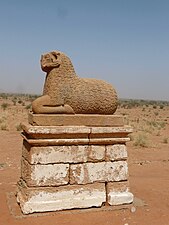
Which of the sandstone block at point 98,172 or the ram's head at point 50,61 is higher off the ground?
the ram's head at point 50,61

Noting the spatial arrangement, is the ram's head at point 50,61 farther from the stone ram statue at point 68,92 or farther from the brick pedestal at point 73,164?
the brick pedestal at point 73,164

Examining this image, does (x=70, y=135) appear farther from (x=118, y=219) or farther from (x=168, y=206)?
(x=168, y=206)

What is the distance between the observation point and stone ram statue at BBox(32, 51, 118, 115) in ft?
18.2

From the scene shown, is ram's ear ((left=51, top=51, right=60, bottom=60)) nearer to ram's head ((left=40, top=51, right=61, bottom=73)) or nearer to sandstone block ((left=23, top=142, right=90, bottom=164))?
ram's head ((left=40, top=51, right=61, bottom=73))

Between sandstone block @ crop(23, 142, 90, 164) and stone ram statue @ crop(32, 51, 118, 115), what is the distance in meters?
0.63

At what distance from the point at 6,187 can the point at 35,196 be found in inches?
84.1

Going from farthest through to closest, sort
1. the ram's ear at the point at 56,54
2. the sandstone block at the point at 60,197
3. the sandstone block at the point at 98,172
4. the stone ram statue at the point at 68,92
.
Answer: the ram's ear at the point at 56,54 < the stone ram statue at the point at 68,92 < the sandstone block at the point at 98,172 < the sandstone block at the point at 60,197

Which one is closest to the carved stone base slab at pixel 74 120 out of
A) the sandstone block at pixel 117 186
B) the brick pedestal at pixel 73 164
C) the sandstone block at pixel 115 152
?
the brick pedestal at pixel 73 164

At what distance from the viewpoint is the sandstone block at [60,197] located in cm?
516

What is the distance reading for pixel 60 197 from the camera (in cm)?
533

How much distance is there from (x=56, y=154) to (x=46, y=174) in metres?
0.36

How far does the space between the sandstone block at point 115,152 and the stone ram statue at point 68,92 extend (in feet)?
2.11

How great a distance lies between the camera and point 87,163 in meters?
5.52

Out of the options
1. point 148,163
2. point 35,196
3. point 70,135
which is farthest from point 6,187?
point 148,163
